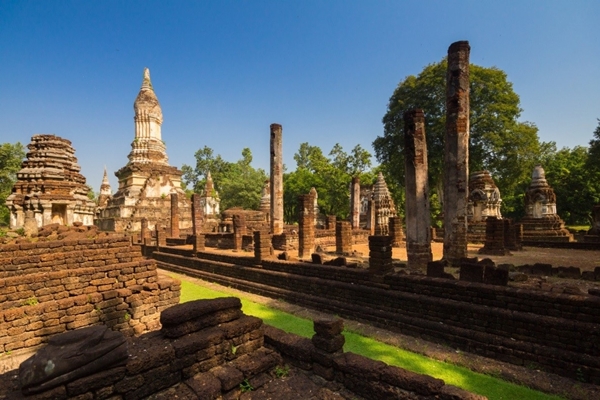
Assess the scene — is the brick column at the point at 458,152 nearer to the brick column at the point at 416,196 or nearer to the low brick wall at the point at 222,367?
the brick column at the point at 416,196

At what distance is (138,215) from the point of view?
23.1m

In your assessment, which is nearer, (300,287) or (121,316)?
(121,316)

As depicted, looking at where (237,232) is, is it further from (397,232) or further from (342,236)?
(397,232)

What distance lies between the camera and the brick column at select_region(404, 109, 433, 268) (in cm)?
733

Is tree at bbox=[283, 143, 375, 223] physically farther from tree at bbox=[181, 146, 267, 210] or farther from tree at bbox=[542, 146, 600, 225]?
tree at bbox=[542, 146, 600, 225]

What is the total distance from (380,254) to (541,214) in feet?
54.2

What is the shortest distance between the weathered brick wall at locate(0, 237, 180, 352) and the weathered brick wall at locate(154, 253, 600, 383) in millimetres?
3462

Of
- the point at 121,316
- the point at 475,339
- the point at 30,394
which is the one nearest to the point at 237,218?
the point at 121,316

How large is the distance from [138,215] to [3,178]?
17.9 metres

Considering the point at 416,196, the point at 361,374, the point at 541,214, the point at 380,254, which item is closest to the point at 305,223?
the point at 416,196

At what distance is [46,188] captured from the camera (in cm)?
1530

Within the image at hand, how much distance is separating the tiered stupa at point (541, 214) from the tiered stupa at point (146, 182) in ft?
74.6

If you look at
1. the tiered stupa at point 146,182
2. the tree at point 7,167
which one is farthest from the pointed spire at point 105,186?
the tiered stupa at point 146,182

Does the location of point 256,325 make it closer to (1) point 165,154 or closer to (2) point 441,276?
(2) point 441,276
